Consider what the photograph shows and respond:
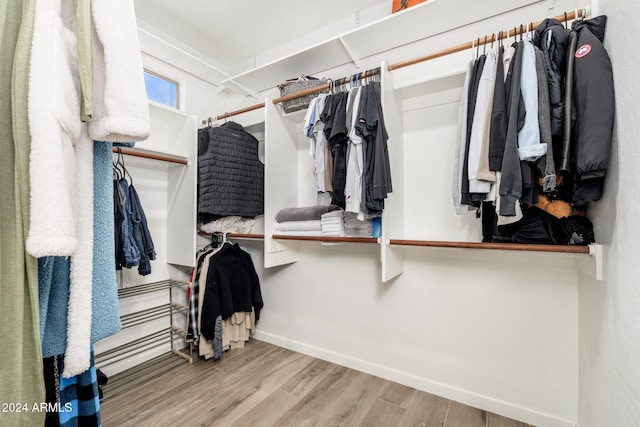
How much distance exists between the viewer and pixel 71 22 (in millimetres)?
616

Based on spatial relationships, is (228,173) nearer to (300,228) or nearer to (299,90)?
(300,228)

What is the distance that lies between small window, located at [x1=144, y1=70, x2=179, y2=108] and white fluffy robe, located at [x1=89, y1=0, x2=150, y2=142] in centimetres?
212

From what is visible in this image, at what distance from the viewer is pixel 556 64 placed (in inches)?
47.9

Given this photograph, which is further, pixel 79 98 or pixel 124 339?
pixel 124 339

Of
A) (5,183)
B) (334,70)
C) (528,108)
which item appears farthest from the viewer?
(334,70)

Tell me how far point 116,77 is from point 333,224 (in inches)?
58.8

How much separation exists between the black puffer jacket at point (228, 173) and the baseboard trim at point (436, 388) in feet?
3.91

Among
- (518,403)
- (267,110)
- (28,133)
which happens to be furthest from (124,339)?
(518,403)

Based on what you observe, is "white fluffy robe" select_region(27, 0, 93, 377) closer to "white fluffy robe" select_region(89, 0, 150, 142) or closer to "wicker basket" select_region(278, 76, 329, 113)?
"white fluffy robe" select_region(89, 0, 150, 142)

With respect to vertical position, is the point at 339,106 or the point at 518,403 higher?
the point at 339,106

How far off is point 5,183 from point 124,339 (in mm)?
2133

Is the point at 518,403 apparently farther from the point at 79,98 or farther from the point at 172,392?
the point at 79,98

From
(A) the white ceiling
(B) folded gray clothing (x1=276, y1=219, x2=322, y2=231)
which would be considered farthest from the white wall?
(A) the white ceiling

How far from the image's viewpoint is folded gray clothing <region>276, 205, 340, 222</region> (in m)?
2.04
